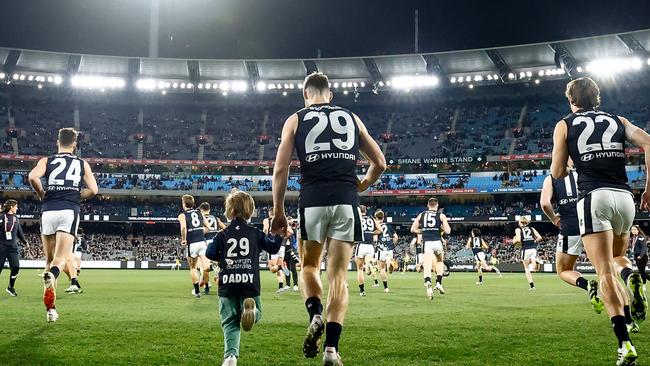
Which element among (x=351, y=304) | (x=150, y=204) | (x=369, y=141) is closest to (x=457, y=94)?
(x=150, y=204)

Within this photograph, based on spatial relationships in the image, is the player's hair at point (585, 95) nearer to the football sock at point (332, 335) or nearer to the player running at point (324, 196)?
the player running at point (324, 196)

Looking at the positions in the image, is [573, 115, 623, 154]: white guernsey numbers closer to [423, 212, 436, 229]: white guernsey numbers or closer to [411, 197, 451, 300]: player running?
[411, 197, 451, 300]: player running

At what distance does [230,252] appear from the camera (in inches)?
224

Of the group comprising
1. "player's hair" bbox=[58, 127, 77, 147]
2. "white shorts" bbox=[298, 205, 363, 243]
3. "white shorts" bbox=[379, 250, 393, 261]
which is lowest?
"white shorts" bbox=[379, 250, 393, 261]

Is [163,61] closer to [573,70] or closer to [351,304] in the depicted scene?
[573,70]

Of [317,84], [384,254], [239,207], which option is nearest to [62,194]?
[239,207]

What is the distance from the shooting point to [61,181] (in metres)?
9.04

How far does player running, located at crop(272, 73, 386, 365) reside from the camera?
5.09m

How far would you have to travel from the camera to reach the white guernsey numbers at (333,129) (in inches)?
206

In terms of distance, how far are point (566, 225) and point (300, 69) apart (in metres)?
49.2

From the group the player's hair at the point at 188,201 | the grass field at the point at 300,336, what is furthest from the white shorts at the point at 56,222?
the player's hair at the point at 188,201

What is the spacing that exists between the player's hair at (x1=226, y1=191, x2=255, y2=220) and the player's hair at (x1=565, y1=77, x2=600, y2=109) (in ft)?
11.9

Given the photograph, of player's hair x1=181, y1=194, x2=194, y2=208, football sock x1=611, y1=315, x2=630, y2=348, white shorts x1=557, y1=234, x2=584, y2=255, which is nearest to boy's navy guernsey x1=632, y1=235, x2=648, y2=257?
white shorts x1=557, y1=234, x2=584, y2=255

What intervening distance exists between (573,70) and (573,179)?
1812 inches
